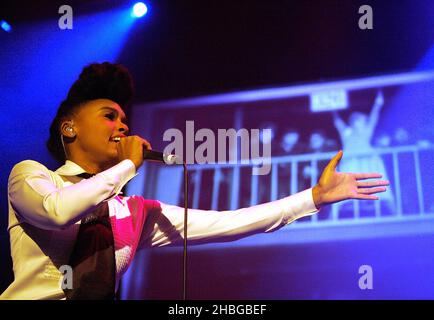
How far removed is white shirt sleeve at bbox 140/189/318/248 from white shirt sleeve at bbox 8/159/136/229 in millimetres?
423

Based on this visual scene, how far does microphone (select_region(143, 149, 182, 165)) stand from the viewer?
1738 mm

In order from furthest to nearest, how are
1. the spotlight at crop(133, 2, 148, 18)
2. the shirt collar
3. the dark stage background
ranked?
the spotlight at crop(133, 2, 148, 18) < the dark stage background < the shirt collar

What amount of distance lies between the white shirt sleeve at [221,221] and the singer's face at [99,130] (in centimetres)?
28

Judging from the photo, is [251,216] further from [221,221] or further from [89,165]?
[89,165]

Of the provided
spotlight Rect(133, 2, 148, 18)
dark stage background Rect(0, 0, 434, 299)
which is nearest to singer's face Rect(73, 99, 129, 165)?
dark stage background Rect(0, 0, 434, 299)

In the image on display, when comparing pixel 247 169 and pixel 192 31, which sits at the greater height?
pixel 192 31

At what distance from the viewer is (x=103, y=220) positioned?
185cm

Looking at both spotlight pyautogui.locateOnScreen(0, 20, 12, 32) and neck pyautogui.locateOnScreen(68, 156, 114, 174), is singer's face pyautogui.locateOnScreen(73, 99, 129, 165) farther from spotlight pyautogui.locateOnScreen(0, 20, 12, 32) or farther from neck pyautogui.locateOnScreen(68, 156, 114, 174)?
spotlight pyautogui.locateOnScreen(0, 20, 12, 32)

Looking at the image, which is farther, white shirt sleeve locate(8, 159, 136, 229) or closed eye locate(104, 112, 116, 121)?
closed eye locate(104, 112, 116, 121)

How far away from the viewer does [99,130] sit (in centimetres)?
198

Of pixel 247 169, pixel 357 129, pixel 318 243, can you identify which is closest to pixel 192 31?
pixel 247 169

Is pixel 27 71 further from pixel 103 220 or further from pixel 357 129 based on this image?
pixel 357 129
